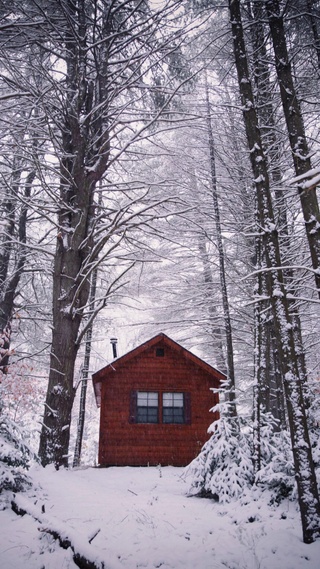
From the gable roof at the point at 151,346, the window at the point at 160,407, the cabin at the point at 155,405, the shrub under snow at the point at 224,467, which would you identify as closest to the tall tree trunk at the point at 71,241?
the shrub under snow at the point at 224,467

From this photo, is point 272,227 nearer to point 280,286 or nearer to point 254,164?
point 280,286

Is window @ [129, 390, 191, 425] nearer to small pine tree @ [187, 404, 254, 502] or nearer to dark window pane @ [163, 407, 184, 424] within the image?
dark window pane @ [163, 407, 184, 424]

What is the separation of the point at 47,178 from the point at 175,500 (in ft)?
28.2

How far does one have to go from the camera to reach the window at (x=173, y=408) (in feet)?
41.8

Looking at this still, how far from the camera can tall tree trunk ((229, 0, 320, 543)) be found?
12.5 ft

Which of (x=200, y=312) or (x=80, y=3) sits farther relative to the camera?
(x=200, y=312)

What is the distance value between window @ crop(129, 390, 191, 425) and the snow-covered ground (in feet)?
22.3

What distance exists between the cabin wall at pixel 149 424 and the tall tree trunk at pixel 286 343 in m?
8.94

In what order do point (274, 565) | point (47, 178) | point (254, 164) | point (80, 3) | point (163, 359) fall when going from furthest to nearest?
point (163, 359) → point (47, 178) → point (80, 3) → point (254, 164) → point (274, 565)

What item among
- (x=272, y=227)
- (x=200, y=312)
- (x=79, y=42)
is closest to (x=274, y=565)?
(x=272, y=227)

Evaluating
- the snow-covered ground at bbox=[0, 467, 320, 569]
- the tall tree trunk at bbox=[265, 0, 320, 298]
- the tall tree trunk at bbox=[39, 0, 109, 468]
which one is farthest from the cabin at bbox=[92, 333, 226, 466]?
the tall tree trunk at bbox=[265, 0, 320, 298]

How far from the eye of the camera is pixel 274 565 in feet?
11.2

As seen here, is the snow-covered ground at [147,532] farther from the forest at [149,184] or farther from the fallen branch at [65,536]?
the forest at [149,184]

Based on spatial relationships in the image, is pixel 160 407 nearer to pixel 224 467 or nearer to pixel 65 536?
pixel 224 467
